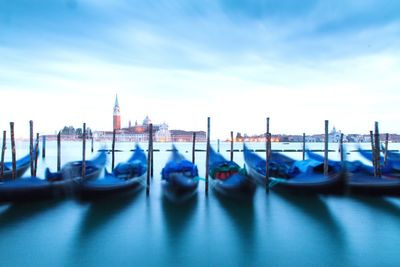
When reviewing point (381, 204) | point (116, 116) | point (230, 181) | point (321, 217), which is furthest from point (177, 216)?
point (116, 116)

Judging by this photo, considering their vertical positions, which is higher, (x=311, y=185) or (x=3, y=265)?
(x=311, y=185)

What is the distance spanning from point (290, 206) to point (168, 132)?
7221 centimetres

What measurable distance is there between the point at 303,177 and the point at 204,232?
280cm

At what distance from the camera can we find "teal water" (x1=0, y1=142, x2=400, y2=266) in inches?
149

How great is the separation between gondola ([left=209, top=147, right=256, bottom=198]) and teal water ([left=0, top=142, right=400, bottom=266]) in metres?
0.27

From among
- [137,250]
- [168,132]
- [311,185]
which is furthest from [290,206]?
[168,132]

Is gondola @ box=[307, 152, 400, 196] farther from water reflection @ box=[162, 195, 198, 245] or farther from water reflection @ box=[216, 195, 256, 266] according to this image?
water reflection @ box=[162, 195, 198, 245]

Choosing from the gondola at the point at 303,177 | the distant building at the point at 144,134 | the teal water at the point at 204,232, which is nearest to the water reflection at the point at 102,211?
the teal water at the point at 204,232

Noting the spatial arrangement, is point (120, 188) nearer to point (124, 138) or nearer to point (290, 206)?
point (290, 206)

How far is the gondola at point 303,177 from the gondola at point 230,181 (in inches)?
35.4

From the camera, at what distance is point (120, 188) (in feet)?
21.2

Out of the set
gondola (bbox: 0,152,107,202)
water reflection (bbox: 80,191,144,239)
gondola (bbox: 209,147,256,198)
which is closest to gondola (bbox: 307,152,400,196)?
gondola (bbox: 209,147,256,198)

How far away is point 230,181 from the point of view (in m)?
6.40

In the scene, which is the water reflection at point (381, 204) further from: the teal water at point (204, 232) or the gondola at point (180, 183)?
the gondola at point (180, 183)
